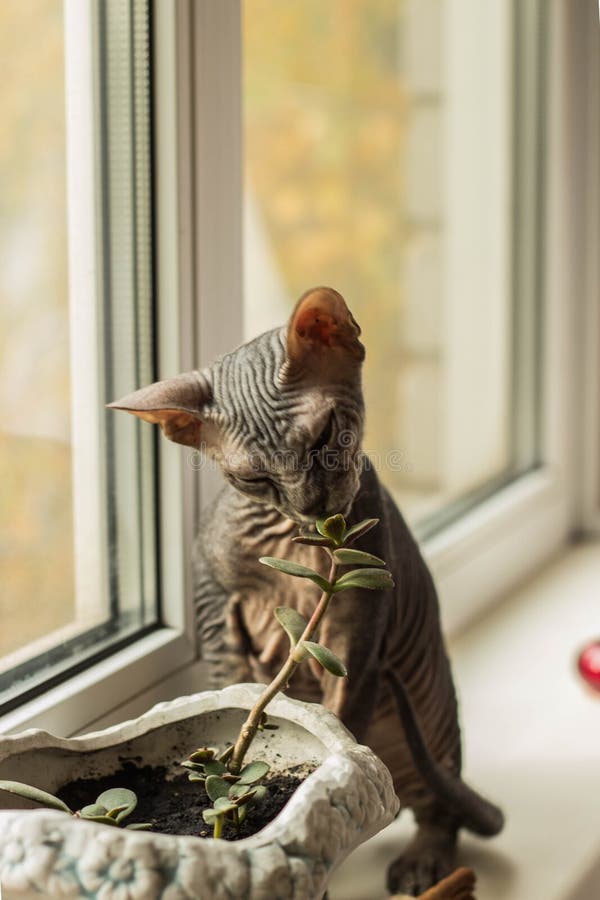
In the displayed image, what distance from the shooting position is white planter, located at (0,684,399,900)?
1.37 ft

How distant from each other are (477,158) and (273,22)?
0.43m

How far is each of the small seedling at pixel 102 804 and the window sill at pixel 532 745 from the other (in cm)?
Answer: 32

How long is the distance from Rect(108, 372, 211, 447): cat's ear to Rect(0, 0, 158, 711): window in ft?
0.64

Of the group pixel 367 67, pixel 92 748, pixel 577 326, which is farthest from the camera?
pixel 577 326

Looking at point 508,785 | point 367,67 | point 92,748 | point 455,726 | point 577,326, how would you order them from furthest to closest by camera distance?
point 577,326 < point 367,67 < point 508,785 < point 455,726 < point 92,748

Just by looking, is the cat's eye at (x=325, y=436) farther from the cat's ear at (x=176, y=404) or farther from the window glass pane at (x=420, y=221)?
the window glass pane at (x=420, y=221)

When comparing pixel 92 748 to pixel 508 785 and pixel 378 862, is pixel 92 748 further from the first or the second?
pixel 508 785

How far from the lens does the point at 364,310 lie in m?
1.36

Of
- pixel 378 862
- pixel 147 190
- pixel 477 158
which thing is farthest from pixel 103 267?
pixel 477 158

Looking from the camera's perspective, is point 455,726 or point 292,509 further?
point 455,726

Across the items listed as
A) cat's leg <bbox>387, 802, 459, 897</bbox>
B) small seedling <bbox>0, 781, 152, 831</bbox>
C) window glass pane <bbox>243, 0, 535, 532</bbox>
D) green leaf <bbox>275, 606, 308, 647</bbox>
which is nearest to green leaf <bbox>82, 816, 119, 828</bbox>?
small seedling <bbox>0, 781, 152, 831</bbox>

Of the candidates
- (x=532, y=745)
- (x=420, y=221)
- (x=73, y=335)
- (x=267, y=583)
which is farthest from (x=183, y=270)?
(x=420, y=221)

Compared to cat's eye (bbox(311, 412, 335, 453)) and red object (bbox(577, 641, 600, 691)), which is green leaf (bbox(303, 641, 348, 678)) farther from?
red object (bbox(577, 641, 600, 691))

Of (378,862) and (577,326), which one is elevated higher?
(577,326)
